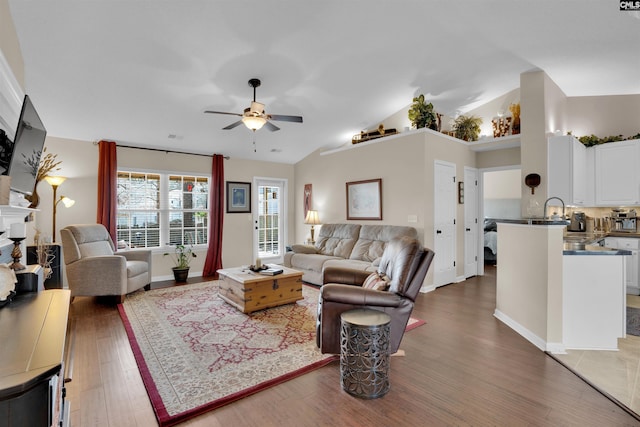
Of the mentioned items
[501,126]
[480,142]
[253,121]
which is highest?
[501,126]

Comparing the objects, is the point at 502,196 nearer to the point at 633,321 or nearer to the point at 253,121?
the point at 633,321

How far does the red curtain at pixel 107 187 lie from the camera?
15.5 ft

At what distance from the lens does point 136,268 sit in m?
4.20

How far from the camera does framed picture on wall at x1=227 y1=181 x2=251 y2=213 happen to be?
20.2ft

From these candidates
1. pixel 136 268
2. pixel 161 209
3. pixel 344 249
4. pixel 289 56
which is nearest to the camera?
pixel 289 56

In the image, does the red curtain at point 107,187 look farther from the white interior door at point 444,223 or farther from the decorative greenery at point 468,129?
the decorative greenery at point 468,129

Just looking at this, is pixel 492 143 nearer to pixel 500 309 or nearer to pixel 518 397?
pixel 500 309

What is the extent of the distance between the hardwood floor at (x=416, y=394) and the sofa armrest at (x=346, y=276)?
0.73 m

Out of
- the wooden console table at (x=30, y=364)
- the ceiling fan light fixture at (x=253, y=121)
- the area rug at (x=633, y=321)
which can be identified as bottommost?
the area rug at (x=633, y=321)

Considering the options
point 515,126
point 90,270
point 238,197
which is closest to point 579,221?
point 515,126

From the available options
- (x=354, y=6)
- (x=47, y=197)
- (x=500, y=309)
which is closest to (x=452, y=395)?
(x=500, y=309)

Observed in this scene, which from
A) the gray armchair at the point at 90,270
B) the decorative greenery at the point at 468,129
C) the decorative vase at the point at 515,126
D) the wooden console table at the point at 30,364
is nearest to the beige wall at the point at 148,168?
the gray armchair at the point at 90,270

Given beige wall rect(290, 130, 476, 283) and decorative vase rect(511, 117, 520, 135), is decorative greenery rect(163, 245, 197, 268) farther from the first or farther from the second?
decorative vase rect(511, 117, 520, 135)

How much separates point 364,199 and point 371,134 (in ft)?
4.01
